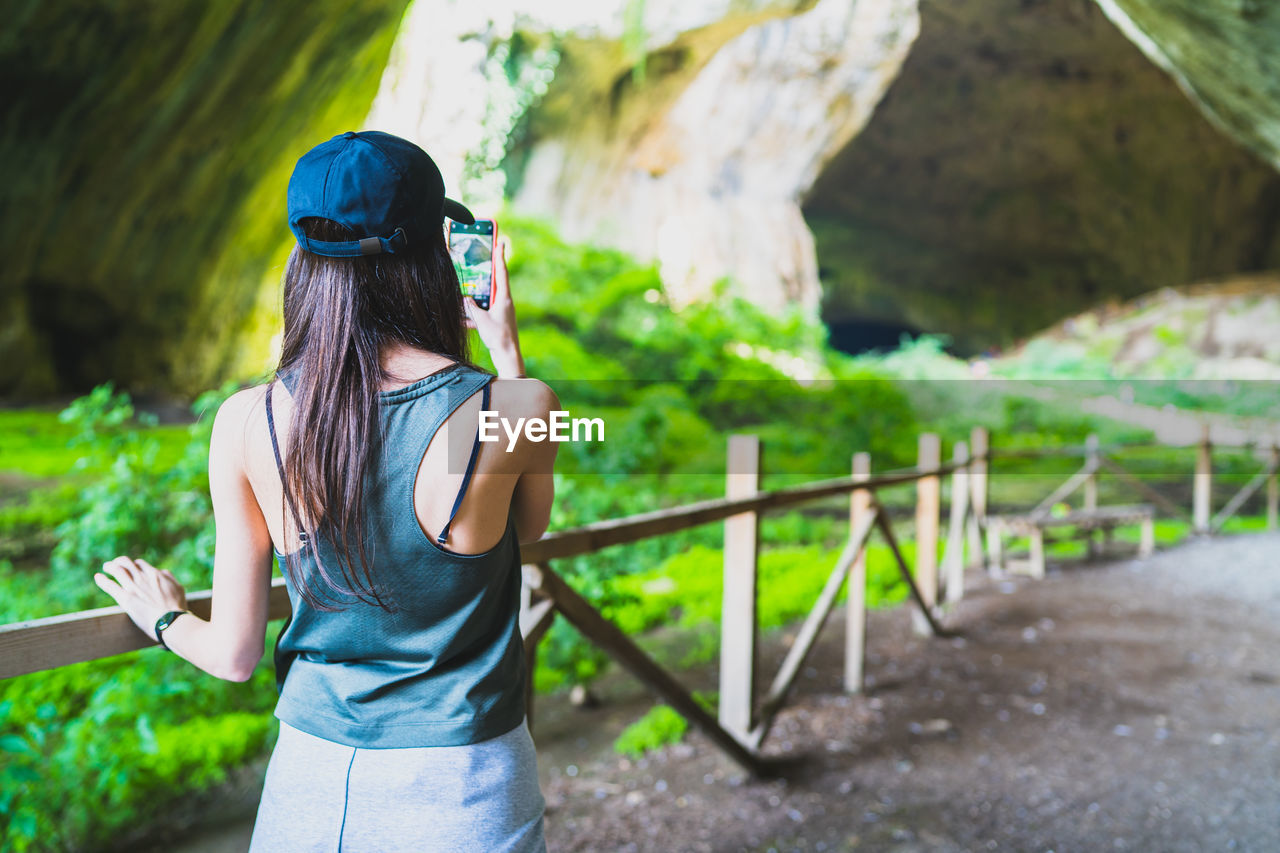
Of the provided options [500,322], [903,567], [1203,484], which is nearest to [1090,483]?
[1203,484]

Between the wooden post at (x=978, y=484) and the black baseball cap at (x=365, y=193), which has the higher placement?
the black baseball cap at (x=365, y=193)

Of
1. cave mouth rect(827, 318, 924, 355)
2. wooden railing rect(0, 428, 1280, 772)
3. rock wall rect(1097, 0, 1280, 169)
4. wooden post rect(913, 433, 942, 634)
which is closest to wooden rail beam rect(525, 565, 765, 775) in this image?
wooden railing rect(0, 428, 1280, 772)

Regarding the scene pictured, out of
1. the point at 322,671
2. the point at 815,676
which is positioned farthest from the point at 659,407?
the point at 322,671

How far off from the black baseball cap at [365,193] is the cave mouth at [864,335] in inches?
1226

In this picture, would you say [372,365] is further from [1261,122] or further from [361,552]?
[1261,122]

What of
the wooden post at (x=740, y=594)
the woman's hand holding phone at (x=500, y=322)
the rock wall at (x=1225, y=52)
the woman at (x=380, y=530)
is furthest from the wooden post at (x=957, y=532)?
the woman at (x=380, y=530)

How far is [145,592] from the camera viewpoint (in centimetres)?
144

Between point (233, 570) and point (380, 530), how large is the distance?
242 mm

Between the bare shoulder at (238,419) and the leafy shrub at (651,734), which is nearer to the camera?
the bare shoulder at (238,419)

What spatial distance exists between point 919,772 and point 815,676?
1450 mm

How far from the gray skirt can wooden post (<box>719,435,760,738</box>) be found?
7.92 ft

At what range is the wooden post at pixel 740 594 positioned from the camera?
3.66 m

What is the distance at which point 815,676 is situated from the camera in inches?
208

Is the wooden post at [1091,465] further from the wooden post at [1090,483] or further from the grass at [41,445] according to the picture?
the grass at [41,445]
